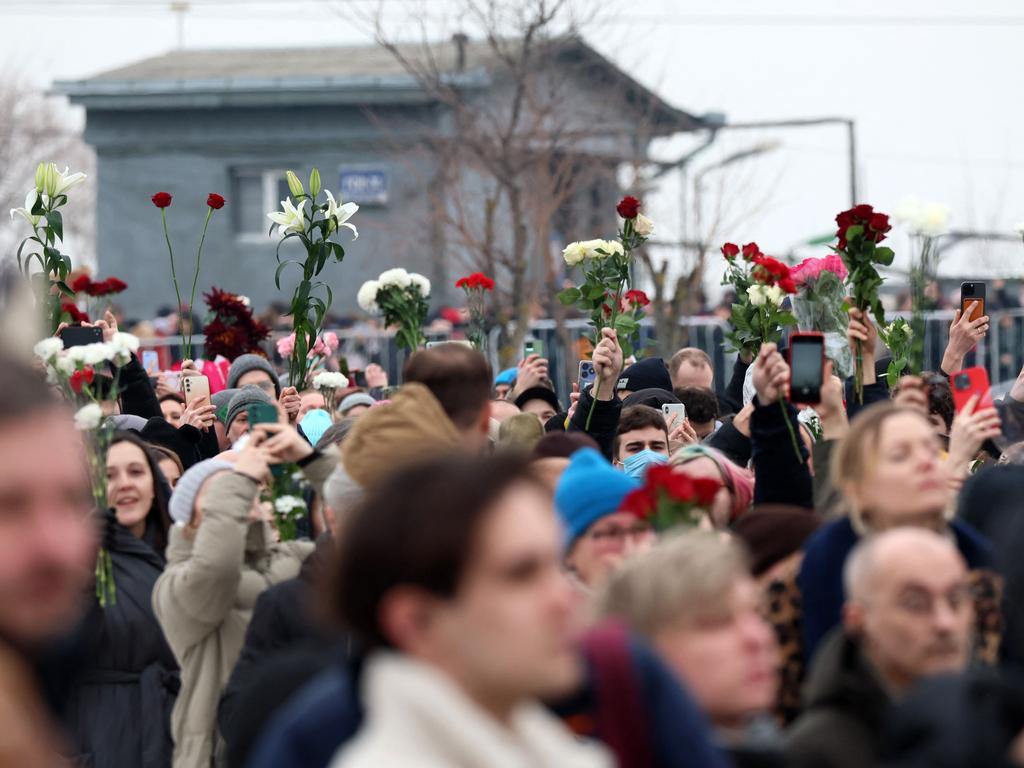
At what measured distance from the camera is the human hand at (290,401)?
29.5 ft

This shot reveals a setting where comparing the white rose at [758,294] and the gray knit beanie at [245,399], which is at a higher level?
the white rose at [758,294]

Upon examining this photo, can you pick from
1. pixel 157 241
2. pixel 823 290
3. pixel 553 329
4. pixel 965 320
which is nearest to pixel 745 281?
pixel 823 290

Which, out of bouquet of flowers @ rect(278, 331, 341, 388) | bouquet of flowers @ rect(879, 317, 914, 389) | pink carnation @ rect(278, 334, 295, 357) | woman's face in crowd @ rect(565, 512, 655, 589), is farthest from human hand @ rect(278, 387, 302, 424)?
woman's face in crowd @ rect(565, 512, 655, 589)

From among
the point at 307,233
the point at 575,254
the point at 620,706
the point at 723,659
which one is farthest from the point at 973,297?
the point at 620,706

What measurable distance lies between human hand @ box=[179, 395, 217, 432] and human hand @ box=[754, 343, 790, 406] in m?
3.47

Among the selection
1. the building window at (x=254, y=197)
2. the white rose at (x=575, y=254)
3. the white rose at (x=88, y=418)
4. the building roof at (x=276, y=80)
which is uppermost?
the building roof at (x=276, y=80)

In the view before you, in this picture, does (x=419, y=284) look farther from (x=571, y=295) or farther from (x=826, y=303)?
(x=826, y=303)

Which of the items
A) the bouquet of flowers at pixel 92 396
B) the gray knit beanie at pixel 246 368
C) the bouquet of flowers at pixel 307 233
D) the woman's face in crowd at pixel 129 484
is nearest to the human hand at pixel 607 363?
the bouquet of flowers at pixel 307 233

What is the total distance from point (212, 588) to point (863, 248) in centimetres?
301

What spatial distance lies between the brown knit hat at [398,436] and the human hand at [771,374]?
4.83 ft

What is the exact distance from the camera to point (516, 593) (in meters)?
2.79

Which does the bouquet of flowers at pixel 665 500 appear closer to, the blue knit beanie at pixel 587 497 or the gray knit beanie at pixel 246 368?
the blue knit beanie at pixel 587 497

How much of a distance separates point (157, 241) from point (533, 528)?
30.4 metres

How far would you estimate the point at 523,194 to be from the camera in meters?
22.1
